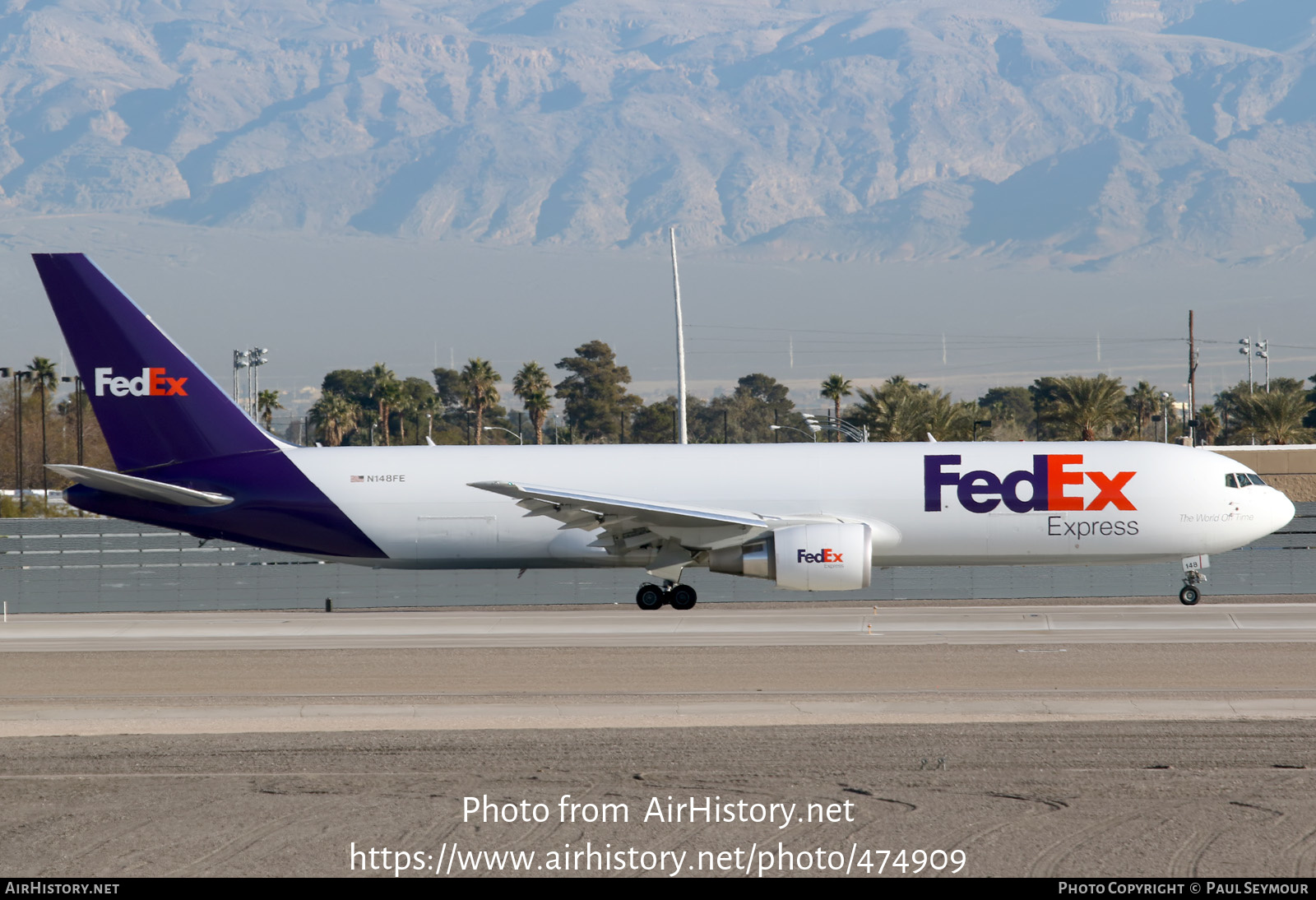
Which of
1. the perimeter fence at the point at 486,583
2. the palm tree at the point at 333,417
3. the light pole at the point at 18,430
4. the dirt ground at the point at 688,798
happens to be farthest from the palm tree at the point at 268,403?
the dirt ground at the point at 688,798

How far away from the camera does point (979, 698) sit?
1861 centimetres

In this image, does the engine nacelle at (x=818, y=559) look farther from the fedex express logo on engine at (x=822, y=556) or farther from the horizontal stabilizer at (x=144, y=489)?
the horizontal stabilizer at (x=144, y=489)

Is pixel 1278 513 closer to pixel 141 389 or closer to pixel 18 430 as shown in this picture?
pixel 141 389

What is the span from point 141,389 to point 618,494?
37.4 feet

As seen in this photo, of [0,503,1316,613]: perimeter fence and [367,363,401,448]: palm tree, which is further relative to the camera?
[367,363,401,448]: palm tree

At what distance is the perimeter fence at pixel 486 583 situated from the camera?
34312 millimetres

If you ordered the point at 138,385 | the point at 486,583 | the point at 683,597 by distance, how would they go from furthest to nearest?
the point at 486,583, the point at 138,385, the point at 683,597

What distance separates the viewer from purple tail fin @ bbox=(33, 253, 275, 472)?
31.5m

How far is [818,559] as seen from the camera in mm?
29109

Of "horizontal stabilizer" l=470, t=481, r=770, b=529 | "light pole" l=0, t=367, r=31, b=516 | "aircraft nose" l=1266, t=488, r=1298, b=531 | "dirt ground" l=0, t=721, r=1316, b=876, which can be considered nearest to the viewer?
"dirt ground" l=0, t=721, r=1316, b=876

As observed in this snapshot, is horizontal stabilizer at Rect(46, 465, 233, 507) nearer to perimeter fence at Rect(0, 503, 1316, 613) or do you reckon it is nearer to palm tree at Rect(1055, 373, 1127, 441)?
perimeter fence at Rect(0, 503, 1316, 613)

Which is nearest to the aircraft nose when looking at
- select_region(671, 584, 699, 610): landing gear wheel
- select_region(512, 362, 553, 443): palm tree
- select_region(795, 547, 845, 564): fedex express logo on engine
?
select_region(795, 547, 845, 564): fedex express logo on engine

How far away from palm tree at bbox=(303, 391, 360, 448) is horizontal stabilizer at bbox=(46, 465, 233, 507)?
115 metres

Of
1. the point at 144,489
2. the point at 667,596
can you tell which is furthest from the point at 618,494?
the point at 144,489
